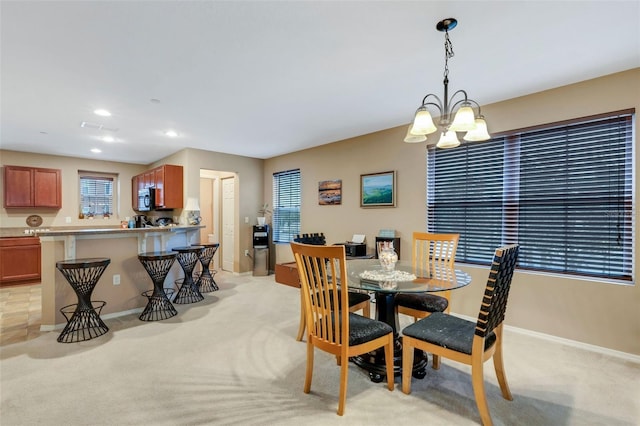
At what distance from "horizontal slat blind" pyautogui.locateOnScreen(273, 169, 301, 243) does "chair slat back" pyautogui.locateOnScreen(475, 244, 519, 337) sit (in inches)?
170

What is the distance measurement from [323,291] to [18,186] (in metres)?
6.79

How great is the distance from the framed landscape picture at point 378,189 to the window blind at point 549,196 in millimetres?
644

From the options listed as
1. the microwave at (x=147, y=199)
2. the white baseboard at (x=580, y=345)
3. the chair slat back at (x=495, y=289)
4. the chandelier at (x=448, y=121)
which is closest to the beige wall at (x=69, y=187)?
the microwave at (x=147, y=199)

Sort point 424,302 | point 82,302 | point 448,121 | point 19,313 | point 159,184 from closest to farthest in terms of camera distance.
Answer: point 448,121 < point 424,302 < point 82,302 < point 19,313 < point 159,184

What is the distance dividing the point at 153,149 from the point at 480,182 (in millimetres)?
5485

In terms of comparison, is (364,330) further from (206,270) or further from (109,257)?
(206,270)

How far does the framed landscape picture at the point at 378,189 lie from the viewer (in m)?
4.26

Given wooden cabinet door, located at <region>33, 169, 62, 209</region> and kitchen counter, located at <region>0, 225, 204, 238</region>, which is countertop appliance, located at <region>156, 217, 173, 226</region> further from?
wooden cabinet door, located at <region>33, 169, 62, 209</region>

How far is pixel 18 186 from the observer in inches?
222

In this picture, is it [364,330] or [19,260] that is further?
[19,260]

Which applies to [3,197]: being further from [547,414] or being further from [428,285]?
[547,414]

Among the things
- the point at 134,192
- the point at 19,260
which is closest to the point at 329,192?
the point at 134,192

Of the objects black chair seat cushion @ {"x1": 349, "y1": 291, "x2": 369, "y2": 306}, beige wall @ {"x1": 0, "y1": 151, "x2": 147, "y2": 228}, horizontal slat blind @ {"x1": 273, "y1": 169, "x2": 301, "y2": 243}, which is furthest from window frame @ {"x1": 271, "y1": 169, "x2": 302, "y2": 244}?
beige wall @ {"x1": 0, "y1": 151, "x2": 147, "y2": 228}

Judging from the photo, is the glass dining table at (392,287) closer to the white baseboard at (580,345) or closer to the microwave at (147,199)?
the white baseboard at (580,345)
